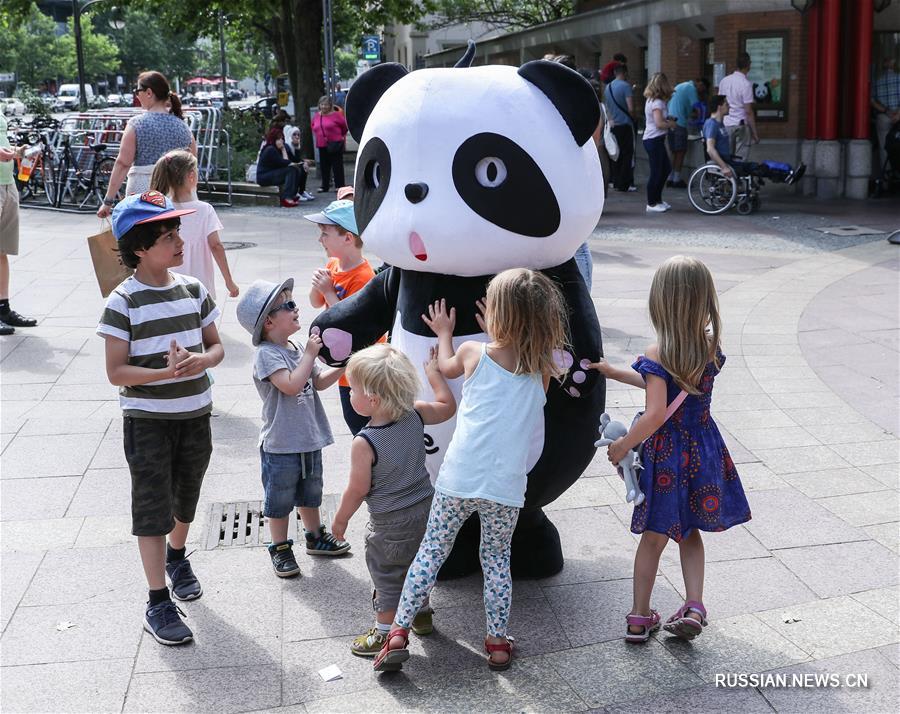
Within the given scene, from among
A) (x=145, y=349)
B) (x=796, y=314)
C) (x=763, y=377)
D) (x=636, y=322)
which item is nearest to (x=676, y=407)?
(x=145, y=349)

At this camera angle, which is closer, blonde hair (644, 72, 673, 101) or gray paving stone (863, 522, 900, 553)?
gray paving stone (863, 522, 900, 553)

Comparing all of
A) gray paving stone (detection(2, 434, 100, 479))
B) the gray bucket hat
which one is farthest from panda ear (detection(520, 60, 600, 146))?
gray paving stone (detection(2, 434, 100, 479))

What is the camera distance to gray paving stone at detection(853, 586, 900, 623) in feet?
14.0

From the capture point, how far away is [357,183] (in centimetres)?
446

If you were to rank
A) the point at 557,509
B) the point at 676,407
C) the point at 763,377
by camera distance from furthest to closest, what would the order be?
1. the point at 763,377
2. the point at 557,509
3. the point at 676,407

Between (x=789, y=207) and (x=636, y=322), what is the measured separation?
7.94 metres

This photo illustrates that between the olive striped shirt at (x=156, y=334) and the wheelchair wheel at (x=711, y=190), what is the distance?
463 inches

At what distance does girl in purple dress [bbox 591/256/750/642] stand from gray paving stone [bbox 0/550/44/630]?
2473 millimetres

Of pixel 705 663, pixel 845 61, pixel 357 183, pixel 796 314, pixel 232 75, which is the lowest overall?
pixel 705 663

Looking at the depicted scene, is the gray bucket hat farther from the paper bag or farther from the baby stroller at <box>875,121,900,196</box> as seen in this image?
the baby stroller at <box>875,121,900,196</box>

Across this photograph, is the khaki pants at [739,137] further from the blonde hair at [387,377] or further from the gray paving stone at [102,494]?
the blonde hair at [387,377]

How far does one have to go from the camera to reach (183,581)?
14.8 feet

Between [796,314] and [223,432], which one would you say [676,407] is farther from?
[796,314]

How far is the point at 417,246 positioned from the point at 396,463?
2.67 feet
